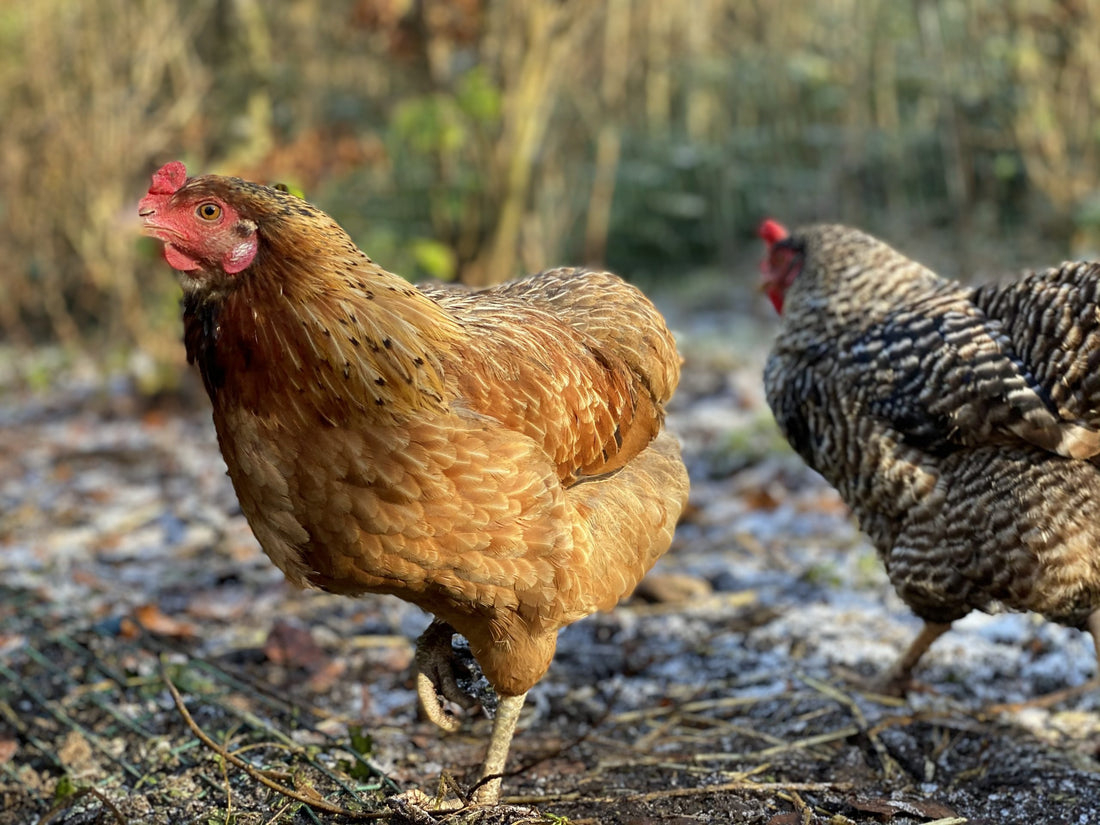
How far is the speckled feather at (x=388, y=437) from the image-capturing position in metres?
2.36

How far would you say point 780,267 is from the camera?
4746 mm

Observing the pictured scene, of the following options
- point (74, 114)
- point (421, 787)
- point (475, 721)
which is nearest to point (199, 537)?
point (475, 721)

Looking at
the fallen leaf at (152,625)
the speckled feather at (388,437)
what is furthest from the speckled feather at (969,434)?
the fallen leaf at (152,625)

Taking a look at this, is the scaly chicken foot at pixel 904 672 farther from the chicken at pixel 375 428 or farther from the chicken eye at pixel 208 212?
the chicken eye at pixel 208 212

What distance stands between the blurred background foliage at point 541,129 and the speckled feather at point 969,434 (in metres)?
3.64

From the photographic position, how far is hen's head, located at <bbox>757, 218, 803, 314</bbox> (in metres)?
4.65

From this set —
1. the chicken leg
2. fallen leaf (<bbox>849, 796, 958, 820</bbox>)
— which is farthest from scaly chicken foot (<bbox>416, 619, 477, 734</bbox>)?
fallen leaf (<bbox>849, 796, 958, 820</bbox>)

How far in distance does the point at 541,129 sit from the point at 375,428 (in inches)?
243

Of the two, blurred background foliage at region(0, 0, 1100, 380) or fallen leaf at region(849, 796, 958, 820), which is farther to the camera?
blurred background foliage at region(0, 0, 1100, 380)

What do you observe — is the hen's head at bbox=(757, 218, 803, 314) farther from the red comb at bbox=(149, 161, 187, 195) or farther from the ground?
the red comb at bbox=(149, 161, 187, 195)

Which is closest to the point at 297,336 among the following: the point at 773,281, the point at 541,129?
the point at 773,281

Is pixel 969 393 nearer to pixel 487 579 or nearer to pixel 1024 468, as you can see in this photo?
pixel 1024 468

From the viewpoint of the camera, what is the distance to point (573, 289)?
3365mm

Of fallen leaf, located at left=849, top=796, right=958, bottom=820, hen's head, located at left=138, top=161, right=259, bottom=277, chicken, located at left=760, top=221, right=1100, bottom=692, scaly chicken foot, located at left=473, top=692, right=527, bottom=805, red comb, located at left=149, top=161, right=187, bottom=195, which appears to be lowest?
fallen leaf, located at left=849, top=796, right=958, bottom=820
